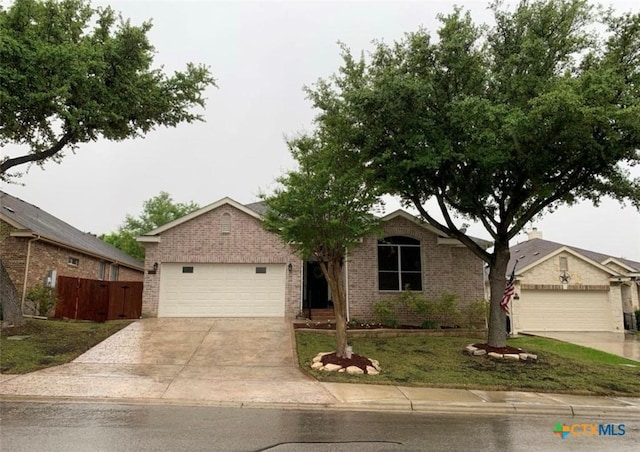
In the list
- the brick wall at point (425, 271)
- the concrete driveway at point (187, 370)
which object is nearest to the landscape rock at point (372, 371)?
the concrete driveway at point (187, 370)

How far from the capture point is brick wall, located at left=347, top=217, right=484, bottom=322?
55.4ft

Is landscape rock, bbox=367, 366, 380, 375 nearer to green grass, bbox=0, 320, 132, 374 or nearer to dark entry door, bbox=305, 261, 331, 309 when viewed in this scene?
green grass, bbox=0, 320, 132, 374

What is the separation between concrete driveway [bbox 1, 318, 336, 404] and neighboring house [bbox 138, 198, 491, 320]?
2.35 metres

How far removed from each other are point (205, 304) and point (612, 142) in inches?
574

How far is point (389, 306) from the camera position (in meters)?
16.3

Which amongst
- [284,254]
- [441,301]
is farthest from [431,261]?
[284,254]

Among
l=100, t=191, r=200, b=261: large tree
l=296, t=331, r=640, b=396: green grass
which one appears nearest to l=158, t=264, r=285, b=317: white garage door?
l=296, t=331, r=640, b=396: green grass

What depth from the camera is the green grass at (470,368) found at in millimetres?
9625

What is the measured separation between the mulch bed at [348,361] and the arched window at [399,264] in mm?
6551

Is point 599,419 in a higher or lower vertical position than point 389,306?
lower

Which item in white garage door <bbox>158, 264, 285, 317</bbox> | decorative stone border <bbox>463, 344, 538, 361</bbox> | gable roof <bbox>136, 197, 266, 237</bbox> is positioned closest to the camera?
decorative stone border <bbox>463, 344, 538, 361</bbox>

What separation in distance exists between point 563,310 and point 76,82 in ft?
75.6

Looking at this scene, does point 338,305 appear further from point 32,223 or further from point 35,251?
point 32,223

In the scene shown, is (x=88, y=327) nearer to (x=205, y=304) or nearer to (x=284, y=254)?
(x=205, y=304)
